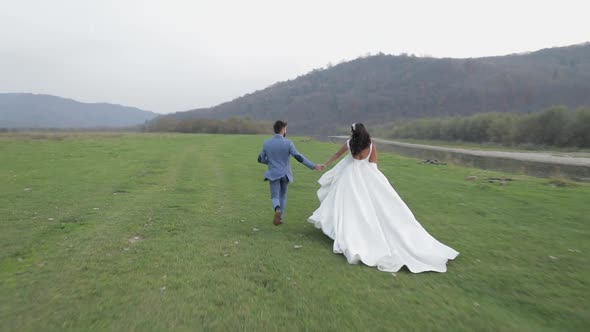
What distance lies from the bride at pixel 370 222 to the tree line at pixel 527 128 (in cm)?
7276

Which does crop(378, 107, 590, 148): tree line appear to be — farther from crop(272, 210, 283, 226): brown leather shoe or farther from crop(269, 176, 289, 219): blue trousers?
crop(272, 210, 283, 226): brown leather shoe

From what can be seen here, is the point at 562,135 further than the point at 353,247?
Yes

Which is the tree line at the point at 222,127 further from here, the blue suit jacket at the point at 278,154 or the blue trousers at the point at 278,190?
the blue suit jacket at the point at 278,154

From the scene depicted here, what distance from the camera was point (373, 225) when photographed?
7.08 m

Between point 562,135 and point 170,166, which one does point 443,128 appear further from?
point 170,166

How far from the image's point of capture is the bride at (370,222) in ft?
21.5

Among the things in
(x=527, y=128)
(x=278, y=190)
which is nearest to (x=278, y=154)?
(x=278, y=190)

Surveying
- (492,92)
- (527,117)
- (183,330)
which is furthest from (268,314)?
(492,92)

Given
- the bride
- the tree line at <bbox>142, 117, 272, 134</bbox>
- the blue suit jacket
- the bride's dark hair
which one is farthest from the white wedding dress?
the tree line at <bbox>142, 117, 272, 134</bbox>

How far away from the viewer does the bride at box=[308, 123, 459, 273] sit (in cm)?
654

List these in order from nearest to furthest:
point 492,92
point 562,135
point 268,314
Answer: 1. point 268,314
2. point 562,135
3. point 492,92

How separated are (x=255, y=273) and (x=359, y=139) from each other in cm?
368

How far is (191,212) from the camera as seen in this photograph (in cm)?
1091

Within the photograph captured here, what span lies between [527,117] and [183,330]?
85838 mm
